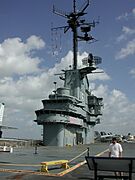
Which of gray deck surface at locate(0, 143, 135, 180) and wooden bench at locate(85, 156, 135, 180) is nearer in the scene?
wooden bench at locate(85, 156, 135, 180)

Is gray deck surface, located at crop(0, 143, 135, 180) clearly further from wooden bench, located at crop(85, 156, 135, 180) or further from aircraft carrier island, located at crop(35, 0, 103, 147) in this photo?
aircraft carrier island, located at crop(35, 0, 103, 147)

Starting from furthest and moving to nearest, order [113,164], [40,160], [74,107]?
1. [74,107]
2. [40,160]
3. [113,164]

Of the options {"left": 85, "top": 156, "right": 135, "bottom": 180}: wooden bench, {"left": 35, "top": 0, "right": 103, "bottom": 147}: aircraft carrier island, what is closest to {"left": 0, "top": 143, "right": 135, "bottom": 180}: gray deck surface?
{"left": 85, "top": 156, "right": 135, "bottom": 180}: wooden bench

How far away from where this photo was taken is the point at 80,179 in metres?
10.4

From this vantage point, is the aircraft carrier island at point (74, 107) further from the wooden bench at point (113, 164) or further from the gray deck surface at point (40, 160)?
the wooden bench at point (113, 164)

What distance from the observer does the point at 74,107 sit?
48.2 m

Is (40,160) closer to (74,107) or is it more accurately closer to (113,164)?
(113,164)

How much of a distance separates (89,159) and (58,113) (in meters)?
37.9

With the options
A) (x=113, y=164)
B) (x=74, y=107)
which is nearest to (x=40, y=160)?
(x=113, y=164)

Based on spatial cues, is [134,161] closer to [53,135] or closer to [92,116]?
[53,135]

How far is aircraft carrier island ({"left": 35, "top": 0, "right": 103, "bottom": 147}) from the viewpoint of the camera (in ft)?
149

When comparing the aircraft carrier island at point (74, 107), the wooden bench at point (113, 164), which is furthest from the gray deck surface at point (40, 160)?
the aircraft carrier island at point (74, 107)

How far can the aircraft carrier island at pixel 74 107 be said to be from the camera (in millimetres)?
45438

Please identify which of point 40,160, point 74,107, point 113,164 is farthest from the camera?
point 74,107
